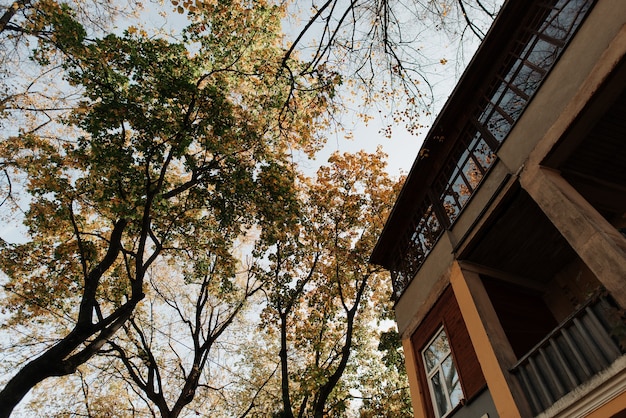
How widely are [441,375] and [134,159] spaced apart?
9.98 metres

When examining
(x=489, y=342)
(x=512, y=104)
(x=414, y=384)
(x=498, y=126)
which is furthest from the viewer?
(x=414, y=384)

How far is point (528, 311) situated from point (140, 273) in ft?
30.9

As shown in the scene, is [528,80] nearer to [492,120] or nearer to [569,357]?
[492,120]

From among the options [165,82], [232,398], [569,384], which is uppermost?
[165,82]

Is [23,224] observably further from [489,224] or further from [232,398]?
[489,224]

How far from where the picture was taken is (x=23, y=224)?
10.3 meters

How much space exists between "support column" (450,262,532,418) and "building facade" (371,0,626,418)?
26 mm

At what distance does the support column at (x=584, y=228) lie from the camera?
14.9ft

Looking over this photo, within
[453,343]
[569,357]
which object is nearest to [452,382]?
[453,343]

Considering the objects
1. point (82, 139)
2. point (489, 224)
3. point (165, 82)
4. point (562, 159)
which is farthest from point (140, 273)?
point (562, 159)

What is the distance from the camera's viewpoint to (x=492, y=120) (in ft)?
26.0

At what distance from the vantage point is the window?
7723mm

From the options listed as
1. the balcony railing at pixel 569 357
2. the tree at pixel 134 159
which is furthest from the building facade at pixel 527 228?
the tree at pixel 134 159

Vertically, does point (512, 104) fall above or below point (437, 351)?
above
